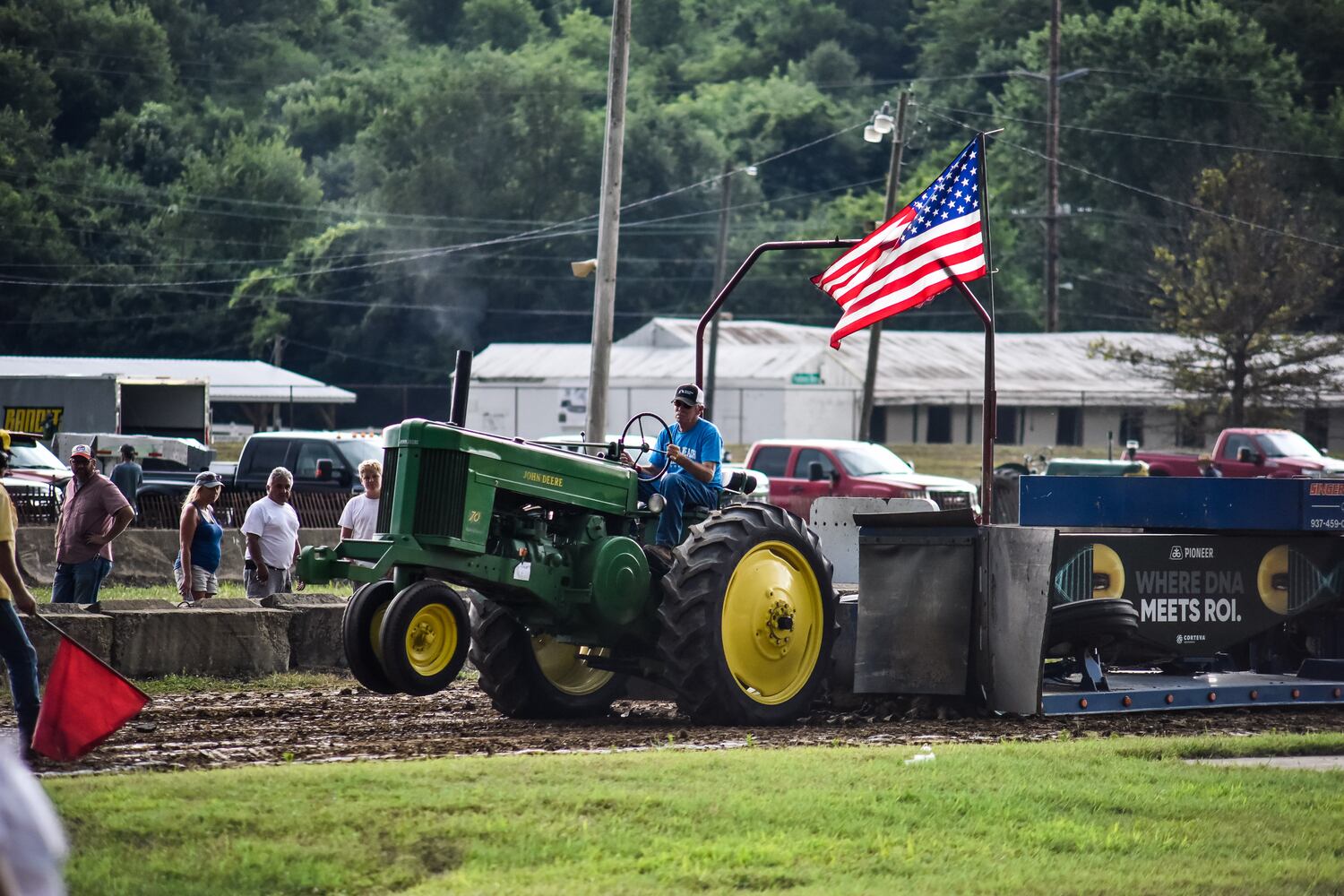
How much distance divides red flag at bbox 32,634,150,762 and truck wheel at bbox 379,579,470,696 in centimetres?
140

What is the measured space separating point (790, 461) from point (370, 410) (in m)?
48.7

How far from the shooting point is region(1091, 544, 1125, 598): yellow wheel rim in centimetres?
1316

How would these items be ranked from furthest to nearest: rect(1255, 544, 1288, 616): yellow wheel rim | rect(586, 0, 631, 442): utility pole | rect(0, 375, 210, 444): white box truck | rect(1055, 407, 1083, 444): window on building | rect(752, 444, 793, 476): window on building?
rect(1055, 407, 1083, 444): window on building → rect(0, 375, 210, 444): white box truck → rect(752, 444, 793, 476): window on building → rect(586, 0, 631, 442): utility pole → rect(1255, 544, 1288, 616): yellow wheel rim

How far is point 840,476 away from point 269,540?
16.2m

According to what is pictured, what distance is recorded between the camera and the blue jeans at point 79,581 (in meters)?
15.7

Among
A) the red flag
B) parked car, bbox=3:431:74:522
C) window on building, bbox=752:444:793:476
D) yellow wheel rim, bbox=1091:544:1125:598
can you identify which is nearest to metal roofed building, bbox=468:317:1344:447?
window on building, bbox=752:444:793:476

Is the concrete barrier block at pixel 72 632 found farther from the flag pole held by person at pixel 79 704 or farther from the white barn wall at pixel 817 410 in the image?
the white barn wall at pixel 817 410

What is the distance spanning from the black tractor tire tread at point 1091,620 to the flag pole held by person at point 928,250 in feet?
6.96

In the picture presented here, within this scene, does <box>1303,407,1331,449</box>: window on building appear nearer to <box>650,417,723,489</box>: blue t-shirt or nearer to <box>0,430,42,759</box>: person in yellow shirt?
<box>650,417,723,489</box>: blue t-shirt

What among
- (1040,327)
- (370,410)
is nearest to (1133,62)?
(1040,327)

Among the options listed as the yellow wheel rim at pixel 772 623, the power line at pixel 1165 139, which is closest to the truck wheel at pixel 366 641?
the yellow wheel rim at pixel 772 623

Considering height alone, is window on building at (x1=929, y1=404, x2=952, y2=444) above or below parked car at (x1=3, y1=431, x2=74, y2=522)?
above

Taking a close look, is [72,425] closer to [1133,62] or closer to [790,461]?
[790,461]

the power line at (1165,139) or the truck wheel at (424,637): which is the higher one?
the power line at (1165,139)
